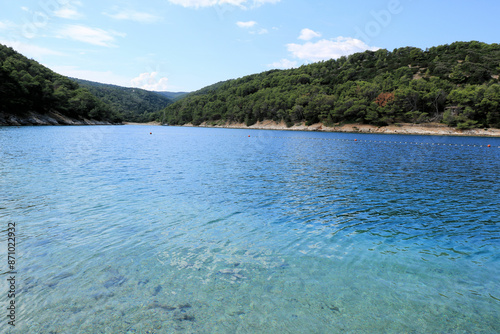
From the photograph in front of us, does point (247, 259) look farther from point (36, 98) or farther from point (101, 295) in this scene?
point (36, 98)

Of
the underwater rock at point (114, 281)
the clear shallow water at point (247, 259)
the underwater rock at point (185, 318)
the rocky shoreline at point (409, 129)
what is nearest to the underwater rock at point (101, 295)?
the clear shallow water at point (247, 259)

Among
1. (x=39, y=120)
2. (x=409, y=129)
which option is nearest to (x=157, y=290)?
(x=409, y=129)

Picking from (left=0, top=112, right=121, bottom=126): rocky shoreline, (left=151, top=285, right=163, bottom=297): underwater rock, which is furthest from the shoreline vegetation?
(left=151, top=285, right=163, bottom=297): underwater rock

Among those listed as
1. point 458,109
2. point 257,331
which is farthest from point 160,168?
point 458,109

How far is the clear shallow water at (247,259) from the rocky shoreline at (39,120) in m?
104

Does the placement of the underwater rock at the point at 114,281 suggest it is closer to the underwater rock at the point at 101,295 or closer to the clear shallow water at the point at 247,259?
the clear shallow water at the point at 247,259

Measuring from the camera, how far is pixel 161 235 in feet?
30.5

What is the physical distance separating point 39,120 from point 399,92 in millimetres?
151825

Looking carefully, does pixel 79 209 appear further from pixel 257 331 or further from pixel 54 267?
pixel 257 331

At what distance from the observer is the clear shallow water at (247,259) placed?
535cm

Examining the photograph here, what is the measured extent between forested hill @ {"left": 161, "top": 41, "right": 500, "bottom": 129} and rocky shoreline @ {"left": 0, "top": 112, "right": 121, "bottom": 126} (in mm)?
99441

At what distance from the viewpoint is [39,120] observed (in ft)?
367

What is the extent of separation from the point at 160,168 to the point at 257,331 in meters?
20.1

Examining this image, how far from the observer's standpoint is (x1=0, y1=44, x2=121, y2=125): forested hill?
308ft
